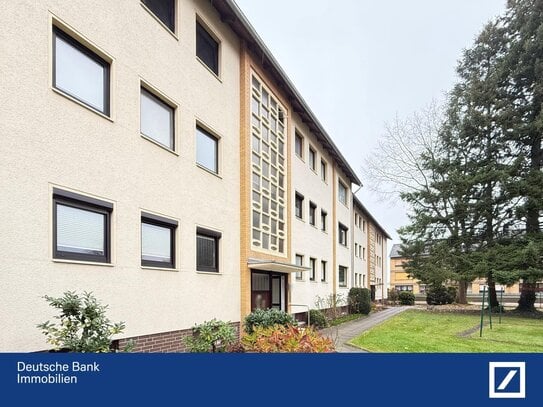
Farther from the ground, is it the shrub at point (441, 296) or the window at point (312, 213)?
the window at point (312, 213)

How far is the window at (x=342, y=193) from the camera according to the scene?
28355 millimetres

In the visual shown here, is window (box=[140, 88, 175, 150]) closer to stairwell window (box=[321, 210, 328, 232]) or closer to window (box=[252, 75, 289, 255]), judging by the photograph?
window (box=[252, 75, 289, 255])

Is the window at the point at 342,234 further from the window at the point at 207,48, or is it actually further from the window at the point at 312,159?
the window at the point at 207,48

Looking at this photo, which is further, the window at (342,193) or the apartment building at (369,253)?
the apartment building at (369,253)

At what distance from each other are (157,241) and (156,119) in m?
2.75

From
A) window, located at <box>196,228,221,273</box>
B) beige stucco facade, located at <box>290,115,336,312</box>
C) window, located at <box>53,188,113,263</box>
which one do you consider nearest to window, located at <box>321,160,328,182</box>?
beige stucco facade, located at <box>290,115,336,312</box>

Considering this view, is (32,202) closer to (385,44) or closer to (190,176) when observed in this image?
(190,176)

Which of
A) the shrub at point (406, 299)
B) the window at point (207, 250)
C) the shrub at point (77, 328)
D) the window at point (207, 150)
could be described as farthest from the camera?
the shrub at point (406, 299)

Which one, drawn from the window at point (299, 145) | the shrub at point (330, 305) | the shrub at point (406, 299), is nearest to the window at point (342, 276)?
the shrub at point (330, 305)

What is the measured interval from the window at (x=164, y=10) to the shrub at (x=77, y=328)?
262 inches

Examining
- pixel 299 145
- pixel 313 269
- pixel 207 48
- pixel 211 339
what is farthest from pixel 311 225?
pixel 211 339

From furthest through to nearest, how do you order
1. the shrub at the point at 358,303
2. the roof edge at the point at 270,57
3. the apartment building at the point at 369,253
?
the apartment building at the point at 369,253 → the shrub at the point at 358,303 → the roof edge at the point at 270,57

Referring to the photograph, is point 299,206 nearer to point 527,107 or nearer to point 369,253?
point 527,107

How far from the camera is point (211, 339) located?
29.8ft
